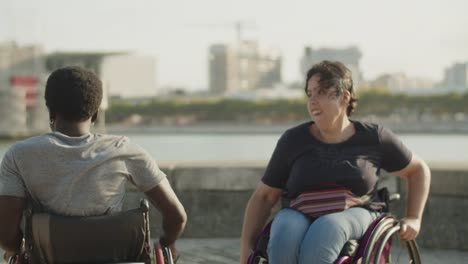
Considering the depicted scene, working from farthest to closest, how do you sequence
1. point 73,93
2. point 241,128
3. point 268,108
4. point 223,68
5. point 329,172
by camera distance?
point 223,68, point 268,108, point 241,128, point 329,172, point 73,93

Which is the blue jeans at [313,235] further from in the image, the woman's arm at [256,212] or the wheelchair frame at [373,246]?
the woman's arm at [256,212]

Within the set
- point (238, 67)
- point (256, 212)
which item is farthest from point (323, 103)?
point (238, 67)

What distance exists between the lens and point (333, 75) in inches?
114

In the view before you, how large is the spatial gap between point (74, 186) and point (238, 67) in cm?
17430

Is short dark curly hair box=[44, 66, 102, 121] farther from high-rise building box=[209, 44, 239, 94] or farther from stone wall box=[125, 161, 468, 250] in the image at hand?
high-rise building box=[209, 44, 239, 94]

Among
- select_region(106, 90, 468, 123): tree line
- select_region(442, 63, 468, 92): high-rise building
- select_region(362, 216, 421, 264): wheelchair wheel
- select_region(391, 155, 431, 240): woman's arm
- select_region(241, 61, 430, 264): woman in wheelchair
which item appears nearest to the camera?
select_region(362, 216, 421, 264): wheelchair wheel

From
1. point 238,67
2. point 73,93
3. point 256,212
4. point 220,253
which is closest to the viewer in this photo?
point 73,93

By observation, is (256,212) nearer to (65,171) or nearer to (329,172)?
(329,172)

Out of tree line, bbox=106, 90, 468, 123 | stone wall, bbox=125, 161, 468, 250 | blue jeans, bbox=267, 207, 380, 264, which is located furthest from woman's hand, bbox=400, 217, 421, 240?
tree line, bbox=106, 90, 468, 123

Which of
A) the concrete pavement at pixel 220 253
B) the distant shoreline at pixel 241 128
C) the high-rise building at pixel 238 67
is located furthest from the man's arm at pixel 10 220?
the high-rise building at pixel 238 67

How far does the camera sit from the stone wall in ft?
15.9

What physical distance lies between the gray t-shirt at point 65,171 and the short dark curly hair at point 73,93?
2.9 inches

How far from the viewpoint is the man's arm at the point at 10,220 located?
2.27 metres

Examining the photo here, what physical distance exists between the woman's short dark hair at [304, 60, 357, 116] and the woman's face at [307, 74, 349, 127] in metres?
0.01
